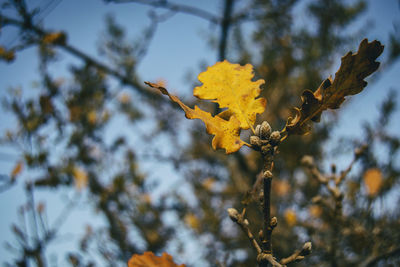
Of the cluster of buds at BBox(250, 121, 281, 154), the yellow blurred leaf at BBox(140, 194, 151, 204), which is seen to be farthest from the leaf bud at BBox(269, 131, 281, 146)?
the yellow blurred leaf at BBox(140, 194, 151, 204)

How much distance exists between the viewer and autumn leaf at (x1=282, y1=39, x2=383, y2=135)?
46cm

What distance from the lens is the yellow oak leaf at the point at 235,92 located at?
1.95ft

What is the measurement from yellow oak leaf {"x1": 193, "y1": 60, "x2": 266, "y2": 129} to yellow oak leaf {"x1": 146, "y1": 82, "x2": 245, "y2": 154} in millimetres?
20

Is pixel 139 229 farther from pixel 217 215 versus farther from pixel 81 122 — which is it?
pixel 81 122

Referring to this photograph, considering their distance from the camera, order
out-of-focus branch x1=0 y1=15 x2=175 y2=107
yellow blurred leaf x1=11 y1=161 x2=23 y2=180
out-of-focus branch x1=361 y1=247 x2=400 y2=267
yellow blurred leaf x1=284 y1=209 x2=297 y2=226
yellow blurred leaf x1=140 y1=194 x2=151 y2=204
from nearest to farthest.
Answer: out-of-focus branch x1=361 y1=247 x2=400 y2=267 < out-of-focus branch x1=0 y1=15 x2=175 y2=107 < yellow blurred leaf x1=11 y1=161 x2=23 y2=180 < yellow blurred leaf x1=284 y1=209 x2=297 y2=226 < yellow blurred leaf x1=140 y1=194 x2=151 y2=204

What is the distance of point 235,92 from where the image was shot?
61 centimetres

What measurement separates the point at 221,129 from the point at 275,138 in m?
0.13

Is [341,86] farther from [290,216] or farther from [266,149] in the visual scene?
[290,216]

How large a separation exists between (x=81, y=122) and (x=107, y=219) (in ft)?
5.33

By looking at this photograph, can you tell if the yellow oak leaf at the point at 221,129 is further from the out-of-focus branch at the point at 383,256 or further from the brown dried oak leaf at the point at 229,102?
the out-of-focus branch at the point at 383,256

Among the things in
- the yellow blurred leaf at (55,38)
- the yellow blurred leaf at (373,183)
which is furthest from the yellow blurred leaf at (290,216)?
the yellow blurred leaf at (55,38)

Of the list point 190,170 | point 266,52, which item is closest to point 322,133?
point 266,52

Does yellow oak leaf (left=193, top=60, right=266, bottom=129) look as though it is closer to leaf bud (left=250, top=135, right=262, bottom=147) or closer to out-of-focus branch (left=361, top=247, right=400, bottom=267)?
leaf bud (left=250, top=135, right=262, bottom=147)

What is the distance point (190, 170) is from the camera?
396cm
